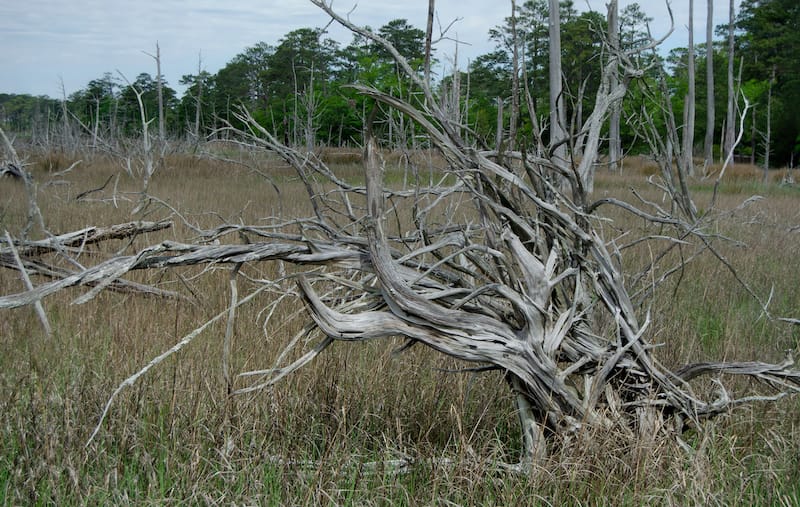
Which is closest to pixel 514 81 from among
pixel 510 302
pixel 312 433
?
pixel 510 302

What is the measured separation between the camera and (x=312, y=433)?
107 inches

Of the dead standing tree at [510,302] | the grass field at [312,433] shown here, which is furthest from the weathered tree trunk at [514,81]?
the grass field at [312,433]

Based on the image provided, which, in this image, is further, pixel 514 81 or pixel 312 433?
pixel 312 433

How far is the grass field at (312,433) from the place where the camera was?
88.5 inches

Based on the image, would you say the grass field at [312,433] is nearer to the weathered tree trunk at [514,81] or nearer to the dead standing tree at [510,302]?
the dead standing tree at [510,302]

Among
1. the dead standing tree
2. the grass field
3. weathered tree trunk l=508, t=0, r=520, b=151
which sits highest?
weathered tree trunk l=508, t=0, r=520, b=151

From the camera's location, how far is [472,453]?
231 cm

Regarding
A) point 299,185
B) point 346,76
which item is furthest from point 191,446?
point 346,76

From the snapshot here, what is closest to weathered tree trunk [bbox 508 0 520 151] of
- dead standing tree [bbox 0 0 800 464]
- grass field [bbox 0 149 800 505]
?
dead standing tree [bbox 0 0 800 464]

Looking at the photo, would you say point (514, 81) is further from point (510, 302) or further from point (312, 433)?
point (312, 433)

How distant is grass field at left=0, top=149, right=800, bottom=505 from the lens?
2.25 m

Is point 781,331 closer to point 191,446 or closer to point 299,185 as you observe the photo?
point 191,446

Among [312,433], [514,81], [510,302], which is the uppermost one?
[514,81]

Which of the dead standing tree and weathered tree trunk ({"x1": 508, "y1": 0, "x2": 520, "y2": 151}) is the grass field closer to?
the dead standing tree
